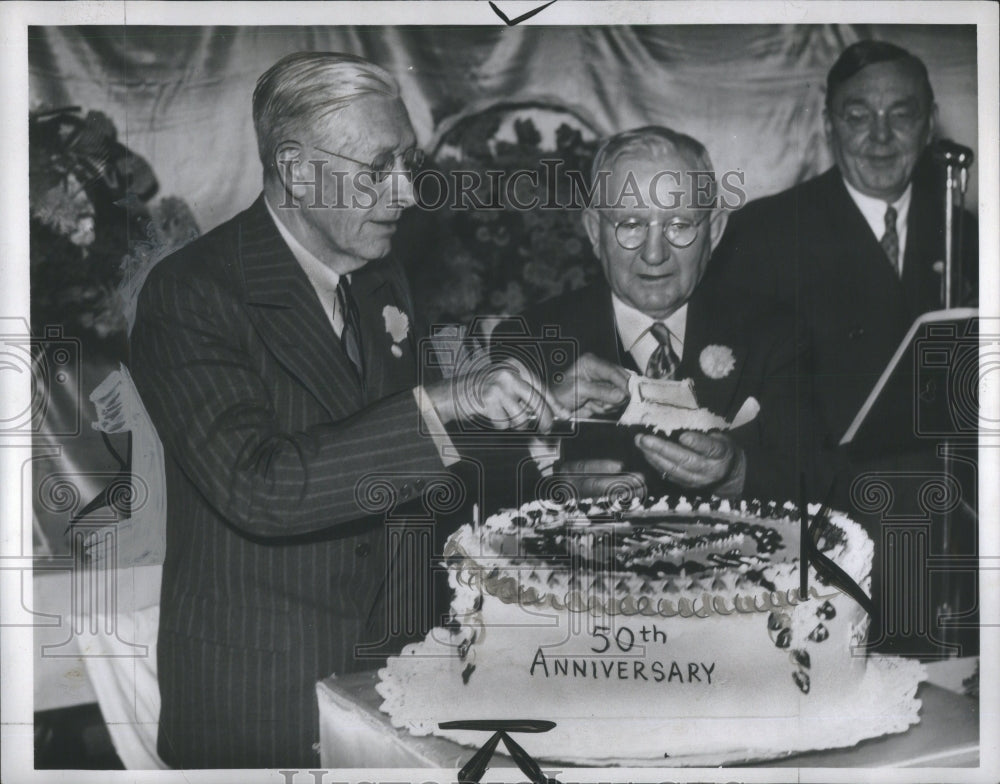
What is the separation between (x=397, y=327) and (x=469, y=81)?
0.87 m

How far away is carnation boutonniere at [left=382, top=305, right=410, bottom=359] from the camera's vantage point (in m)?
3.65

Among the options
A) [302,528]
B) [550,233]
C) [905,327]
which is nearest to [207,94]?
[550,233]

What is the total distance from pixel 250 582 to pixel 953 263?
2.65 meters

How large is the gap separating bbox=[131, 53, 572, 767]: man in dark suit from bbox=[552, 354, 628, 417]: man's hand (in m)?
0.08

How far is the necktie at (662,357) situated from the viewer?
369 cm

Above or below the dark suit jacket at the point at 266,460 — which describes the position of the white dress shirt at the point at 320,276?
above

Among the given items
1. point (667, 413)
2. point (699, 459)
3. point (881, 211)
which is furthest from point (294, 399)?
point (881, 211)

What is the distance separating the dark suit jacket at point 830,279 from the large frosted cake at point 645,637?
47 cm

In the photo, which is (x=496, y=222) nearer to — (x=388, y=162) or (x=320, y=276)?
(x=388, y=162)

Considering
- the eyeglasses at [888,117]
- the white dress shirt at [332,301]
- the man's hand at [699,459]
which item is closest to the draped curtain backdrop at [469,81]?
the eyeglasses at [888,117]

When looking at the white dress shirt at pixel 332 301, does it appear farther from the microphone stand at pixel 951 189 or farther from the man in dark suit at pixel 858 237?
the microphone stand at pixel 951 189

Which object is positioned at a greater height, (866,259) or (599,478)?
(866,259)

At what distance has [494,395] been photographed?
3.64m

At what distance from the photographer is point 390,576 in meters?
3.65
